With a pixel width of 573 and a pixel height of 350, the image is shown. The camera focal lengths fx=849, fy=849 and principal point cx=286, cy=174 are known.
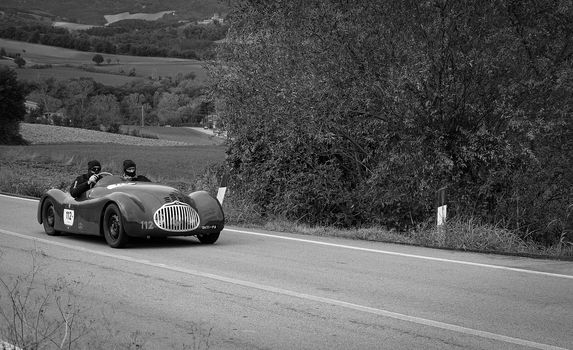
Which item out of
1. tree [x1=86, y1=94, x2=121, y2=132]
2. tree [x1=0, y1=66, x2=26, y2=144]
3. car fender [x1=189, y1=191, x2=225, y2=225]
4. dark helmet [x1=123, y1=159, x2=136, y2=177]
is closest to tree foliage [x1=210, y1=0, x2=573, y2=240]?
car fender [x1=189, y1=191, x2=225, y2=225]

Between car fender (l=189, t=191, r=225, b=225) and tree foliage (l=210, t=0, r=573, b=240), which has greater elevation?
tree foliage (l=210, t=0, r=573, b=240)

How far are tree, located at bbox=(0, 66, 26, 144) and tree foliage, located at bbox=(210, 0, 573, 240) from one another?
188 feet

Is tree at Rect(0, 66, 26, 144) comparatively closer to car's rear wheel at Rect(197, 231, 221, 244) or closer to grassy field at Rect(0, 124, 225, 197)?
grassy field at Rect(0, 124, 225, 197)

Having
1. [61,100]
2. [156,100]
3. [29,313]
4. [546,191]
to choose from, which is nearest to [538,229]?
[546,191]

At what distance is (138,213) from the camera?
12102mm

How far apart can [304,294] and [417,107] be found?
7574mm

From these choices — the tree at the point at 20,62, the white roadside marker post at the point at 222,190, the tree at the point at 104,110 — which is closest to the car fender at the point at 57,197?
the white roadside marker post at the point at 222,190

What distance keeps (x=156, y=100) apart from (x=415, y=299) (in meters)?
102

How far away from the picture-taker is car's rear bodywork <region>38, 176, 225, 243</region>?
39.7 ft

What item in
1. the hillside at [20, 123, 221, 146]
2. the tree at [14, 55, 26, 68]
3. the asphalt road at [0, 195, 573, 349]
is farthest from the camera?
the tree at [14, 55, 26, 68]

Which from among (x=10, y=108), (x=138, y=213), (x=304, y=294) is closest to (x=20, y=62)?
Result: (x=10, y=108)

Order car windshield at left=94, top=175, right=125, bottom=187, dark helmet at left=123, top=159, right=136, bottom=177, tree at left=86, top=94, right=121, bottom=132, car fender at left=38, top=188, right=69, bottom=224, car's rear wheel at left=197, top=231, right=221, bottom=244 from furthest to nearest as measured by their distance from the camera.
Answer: tree at left=86, top=94, right=121, bottom=132 → car fender at left=38, top=188, right=69, bottom=224 → dark helmet at left=123, top=159, right=136, bottom=177 → car windshield at left=94, top=175, right=125, bottom=187 → car's rear wheel at left=197, top=231, right=221, bottom=244

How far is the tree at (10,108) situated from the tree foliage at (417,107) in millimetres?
57356

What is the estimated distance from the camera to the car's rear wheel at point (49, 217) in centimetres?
1412
